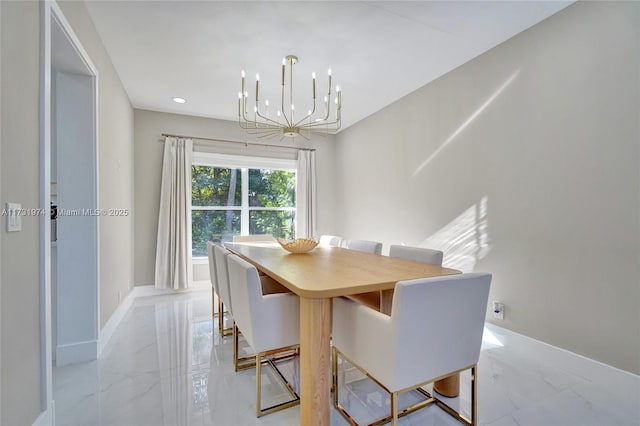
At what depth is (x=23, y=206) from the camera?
1.26 m

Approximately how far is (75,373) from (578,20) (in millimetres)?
4214

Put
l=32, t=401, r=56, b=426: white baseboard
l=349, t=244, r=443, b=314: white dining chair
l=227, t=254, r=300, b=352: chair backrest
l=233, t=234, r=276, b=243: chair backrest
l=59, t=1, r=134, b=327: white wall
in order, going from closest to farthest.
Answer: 1. l=32, t=401, r=56, b=426: white baseboard
2. l=227, t=254, r=300, b=352: chair backrest
3. l=349, t=244, r=443, b=314: white dining chair
4. l=59, t=1, r=134, b=327: white wall
5. l=233, t=234, r=276, b=243: chair backrest

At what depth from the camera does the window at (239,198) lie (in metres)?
4.43

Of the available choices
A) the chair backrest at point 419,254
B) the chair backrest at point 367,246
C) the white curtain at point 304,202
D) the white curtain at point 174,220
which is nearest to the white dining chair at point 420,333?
the chair backrest at point 419,254

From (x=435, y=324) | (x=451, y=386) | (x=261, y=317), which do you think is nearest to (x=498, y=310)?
(x=451, y=386)

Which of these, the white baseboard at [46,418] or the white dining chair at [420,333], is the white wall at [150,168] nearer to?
the white baseboard at [46,418]

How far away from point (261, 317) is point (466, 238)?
84.2 inches

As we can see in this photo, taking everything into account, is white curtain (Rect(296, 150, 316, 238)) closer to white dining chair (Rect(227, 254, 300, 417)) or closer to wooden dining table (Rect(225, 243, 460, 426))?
white dining chair (Rect(227, 254, 300, 417))

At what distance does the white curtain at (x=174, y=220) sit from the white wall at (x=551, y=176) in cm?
317

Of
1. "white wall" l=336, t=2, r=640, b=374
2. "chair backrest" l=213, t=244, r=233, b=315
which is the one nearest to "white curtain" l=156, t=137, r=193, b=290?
"chair backrest" l=213, t=244, r=233, b=315

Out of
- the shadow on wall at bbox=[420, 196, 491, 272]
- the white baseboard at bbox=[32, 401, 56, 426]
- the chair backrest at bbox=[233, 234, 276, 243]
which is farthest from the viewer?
the chair backrest at bbox=[233, 234, 276, 243]

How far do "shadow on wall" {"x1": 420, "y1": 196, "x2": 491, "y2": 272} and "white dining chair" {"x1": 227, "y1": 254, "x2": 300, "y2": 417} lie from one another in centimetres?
188

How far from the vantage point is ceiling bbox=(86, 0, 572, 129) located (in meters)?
2.07

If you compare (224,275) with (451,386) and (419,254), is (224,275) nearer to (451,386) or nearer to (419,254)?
(419,254)
